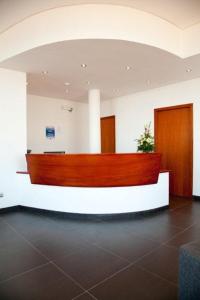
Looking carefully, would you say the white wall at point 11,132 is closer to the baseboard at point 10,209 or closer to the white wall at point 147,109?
the baseboard at point 10,209

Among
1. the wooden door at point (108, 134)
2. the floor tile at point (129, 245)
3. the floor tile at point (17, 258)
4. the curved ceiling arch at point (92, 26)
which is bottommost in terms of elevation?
the floor tile at point (129, 245)

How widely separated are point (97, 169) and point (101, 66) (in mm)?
2108

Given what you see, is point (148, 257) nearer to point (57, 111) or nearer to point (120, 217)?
point (120, 217)

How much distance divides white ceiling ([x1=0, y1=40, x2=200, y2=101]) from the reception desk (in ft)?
5.88

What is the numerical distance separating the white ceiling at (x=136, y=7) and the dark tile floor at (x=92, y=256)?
3454mm

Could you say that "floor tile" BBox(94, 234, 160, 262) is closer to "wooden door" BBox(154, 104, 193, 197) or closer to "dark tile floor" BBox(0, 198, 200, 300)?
"dark tile floor" BBox(0, 198, 200, 300)

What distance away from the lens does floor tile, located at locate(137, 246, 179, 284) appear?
6.77ft

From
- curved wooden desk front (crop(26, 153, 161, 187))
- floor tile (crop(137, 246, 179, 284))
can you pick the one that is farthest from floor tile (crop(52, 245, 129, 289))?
curved wooden desk front (crop(26, 153, 161, 187))

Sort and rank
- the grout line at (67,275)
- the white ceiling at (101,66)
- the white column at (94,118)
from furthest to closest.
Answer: the white column at (94,118) < the white ceiling at (101,66) < the grout line at (67,275)

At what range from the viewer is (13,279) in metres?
2.00

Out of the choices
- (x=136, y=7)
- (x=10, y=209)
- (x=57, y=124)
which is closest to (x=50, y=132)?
(x=57, y=124)

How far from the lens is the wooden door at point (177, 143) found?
515cm

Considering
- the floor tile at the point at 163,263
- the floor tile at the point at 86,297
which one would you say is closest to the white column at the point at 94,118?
the floor tile at the point at 163,263

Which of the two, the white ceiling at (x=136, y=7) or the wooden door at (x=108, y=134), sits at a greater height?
the white ceiling at (x=136, y=7)
